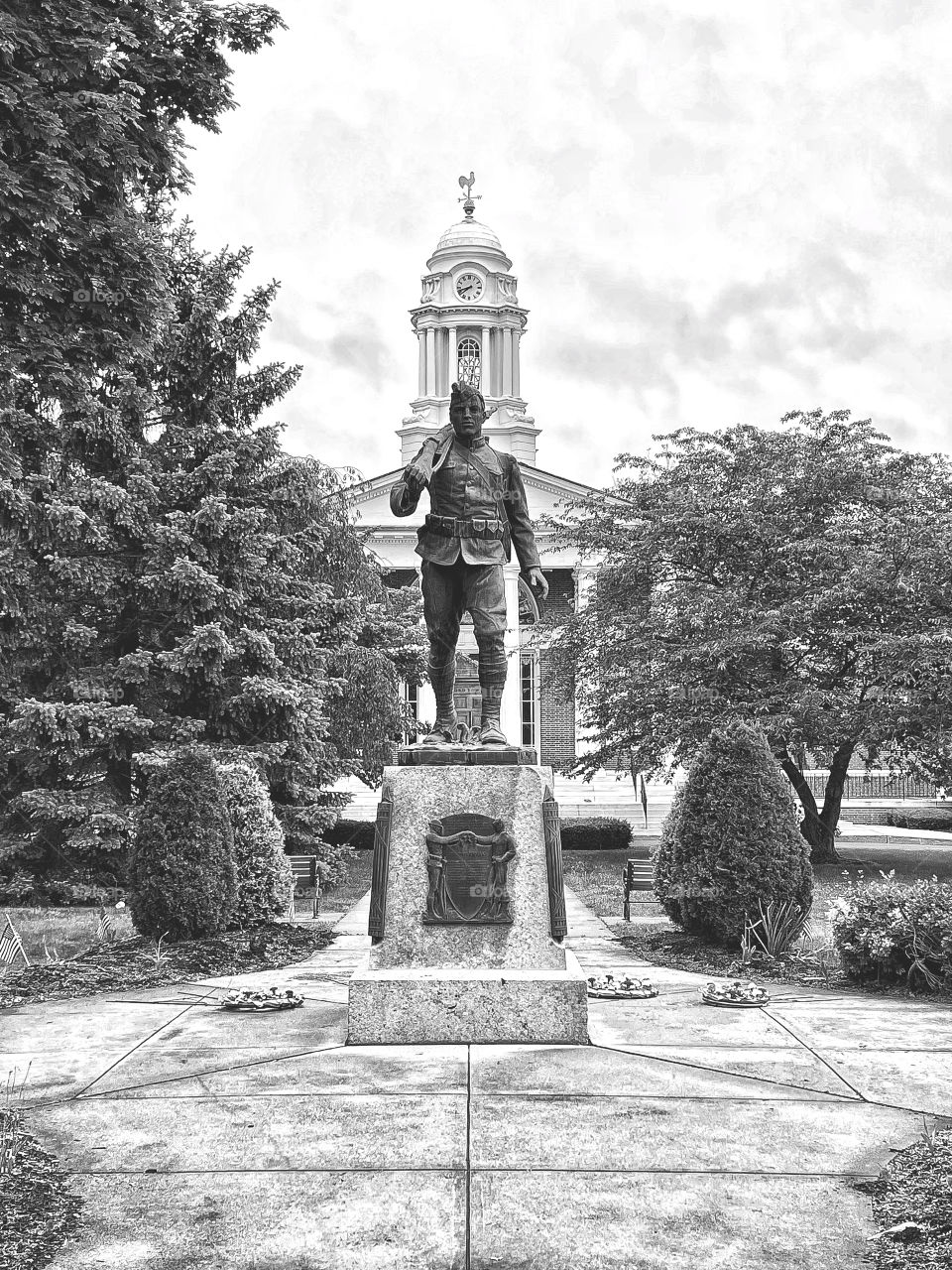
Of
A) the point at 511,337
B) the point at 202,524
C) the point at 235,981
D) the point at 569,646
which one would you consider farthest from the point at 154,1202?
the point at 511,337

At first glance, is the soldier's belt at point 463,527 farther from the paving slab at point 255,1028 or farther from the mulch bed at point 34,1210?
the mulch bed at point 34,1210

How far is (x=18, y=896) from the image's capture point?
1512cm

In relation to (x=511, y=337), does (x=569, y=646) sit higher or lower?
lower

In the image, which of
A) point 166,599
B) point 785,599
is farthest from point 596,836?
point 166,599

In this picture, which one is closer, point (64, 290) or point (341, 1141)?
point (341, 1141)

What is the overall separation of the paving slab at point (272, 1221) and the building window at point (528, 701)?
35.0 meters

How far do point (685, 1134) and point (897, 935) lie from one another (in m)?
4.08

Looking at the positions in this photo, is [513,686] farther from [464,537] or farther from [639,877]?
[464,537]

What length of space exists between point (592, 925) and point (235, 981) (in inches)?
208

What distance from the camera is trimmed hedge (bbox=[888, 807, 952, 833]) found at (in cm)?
3167

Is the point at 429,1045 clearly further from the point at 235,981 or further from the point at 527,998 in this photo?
the point at 235,981

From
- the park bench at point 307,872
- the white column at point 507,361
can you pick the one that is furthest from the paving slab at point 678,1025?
the white column at point 507,361

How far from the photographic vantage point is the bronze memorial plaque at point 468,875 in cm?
675

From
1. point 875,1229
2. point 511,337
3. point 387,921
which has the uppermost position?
point 511,337
